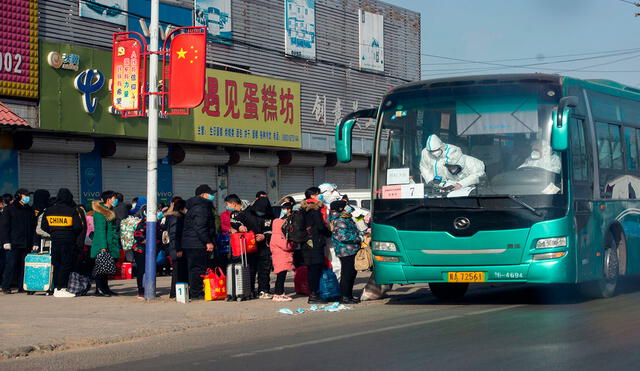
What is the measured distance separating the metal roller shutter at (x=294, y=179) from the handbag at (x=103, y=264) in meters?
17.4

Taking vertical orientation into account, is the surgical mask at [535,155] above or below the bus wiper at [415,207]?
above

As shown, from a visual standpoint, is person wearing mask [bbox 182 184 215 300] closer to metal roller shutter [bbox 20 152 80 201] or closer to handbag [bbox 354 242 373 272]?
handbag [bbox 354 242 373 272]

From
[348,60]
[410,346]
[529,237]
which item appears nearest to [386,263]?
[529,237]

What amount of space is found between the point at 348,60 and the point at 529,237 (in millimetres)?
23415

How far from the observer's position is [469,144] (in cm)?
1399

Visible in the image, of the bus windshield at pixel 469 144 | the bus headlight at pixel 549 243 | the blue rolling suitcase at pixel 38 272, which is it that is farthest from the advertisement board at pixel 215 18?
the bus headlight at pixel 549 243

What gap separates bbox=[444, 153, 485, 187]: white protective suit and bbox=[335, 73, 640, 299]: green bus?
0.01m

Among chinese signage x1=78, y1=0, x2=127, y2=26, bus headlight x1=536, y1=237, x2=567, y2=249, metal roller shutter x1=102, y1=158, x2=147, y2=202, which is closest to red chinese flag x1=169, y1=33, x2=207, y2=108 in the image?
bus headlight x1=536, y1=237, x2=567, y2=249

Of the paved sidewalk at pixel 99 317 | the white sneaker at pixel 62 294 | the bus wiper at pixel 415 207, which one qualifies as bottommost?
the paved sidewalk at pixel 99 317

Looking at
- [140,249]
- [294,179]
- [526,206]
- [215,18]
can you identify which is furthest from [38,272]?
[294,179]

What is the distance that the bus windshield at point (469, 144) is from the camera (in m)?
13.6

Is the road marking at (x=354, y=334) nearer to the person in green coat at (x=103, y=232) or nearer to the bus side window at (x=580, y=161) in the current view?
the bus side window at (x=580, y=161)

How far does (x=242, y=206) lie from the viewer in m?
17.9

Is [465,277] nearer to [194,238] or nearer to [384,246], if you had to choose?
[384,246]
